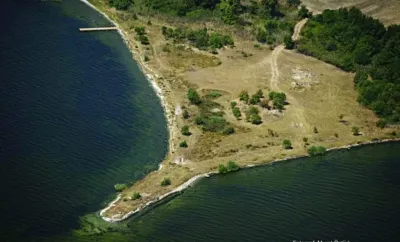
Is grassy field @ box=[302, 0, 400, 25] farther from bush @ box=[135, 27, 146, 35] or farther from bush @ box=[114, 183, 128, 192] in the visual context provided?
bush @ box=[114, 183, 128, 192]

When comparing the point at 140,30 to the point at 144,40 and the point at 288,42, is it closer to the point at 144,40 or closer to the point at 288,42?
the point at 144,40

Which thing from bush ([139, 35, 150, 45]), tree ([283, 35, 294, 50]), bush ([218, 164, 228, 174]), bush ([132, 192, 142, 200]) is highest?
tree ([283, 35, 294, 50])

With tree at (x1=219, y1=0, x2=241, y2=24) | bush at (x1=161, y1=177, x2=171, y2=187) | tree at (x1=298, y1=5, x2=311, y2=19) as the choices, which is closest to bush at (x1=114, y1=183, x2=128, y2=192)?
bush at (x1=161, y1=177, x2=171, y2=187)

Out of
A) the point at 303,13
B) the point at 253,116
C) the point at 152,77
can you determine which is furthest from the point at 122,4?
the point at 253,116

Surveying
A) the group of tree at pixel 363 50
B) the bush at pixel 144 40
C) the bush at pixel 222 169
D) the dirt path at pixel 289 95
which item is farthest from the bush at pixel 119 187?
the bush at pixel 144 40

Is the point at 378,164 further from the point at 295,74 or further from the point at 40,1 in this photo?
the point at 40,1

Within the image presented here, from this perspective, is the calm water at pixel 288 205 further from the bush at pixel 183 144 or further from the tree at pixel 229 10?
the tree at pixel 229 10
